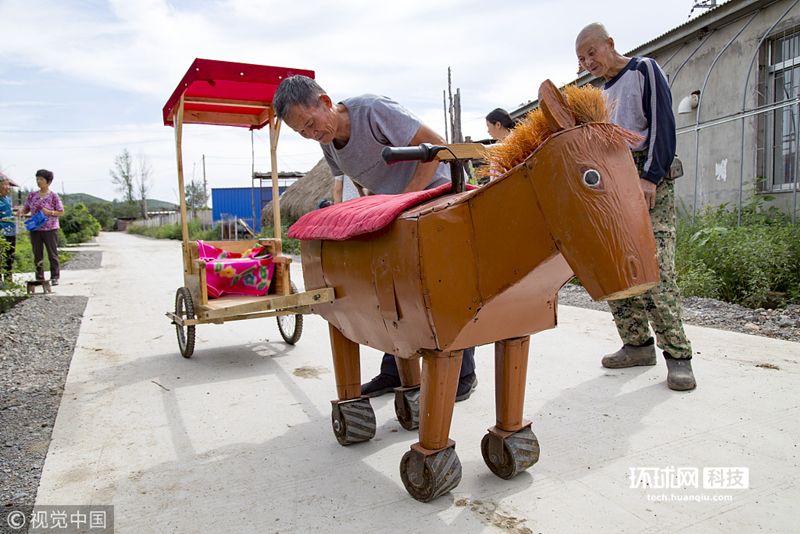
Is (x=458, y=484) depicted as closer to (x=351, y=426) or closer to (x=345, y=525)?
(x=345, y=525)

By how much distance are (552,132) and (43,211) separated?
869 cm

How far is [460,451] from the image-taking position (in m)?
2.19

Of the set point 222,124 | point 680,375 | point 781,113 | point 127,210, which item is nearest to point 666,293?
point 680,375

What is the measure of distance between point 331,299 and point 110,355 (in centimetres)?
291

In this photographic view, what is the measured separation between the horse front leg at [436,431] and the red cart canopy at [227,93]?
9.27 feet

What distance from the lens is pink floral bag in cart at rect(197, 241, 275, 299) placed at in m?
4.05

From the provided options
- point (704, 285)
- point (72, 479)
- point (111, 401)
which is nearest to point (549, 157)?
point (72, 479)

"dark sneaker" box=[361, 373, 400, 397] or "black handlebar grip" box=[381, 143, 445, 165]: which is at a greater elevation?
"black handlebar grip" box=[381, 143, 445, 165]

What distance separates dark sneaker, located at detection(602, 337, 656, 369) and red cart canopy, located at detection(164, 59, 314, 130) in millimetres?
2868

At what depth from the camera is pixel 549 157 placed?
134 centimetres

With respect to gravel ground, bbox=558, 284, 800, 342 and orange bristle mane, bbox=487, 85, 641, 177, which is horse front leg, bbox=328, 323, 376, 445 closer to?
orange bristle mane, bbox=487, 85, 641, 177

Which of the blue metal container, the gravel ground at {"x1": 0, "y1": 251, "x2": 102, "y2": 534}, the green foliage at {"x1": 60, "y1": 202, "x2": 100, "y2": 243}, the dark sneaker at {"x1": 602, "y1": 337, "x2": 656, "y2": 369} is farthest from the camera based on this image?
the blue metal container

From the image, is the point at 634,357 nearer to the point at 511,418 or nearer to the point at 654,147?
the point at 654,147

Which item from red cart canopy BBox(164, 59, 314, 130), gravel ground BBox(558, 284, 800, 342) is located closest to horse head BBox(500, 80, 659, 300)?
red cart canopy BBox(164, 59, 314, 130)
